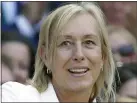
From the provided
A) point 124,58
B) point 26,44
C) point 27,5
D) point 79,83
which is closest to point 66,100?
point 79,83

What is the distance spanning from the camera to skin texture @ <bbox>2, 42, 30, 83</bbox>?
3857mm

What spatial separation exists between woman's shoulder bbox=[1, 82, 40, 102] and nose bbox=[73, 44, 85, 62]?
294 mm

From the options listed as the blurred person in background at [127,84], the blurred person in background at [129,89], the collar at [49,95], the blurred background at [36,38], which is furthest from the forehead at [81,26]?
the blurred person in background at [129,89]

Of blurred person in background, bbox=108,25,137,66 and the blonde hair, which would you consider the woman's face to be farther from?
blurred person in background, bbox=108,25,137,66

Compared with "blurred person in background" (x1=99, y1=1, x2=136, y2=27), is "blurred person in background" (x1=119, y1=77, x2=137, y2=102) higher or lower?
lower

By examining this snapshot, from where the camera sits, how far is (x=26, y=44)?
13.8ft

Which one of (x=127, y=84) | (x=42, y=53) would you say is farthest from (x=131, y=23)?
(x=42, y=53)

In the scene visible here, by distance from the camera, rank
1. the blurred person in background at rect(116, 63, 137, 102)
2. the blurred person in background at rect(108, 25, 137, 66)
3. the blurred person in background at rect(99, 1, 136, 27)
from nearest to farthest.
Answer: the blurred person in background at rect(116, 63, 137, 102) → the blurred person in background at rect(108, 25, 137, 66) → the blurred person in background at rect(99, 1, 136, 27)

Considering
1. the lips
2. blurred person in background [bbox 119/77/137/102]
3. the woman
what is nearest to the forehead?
the woman

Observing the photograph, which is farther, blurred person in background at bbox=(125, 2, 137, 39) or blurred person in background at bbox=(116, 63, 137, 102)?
blurred person in background at bbox=(125, 2, 137, 39)

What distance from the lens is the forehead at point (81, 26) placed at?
8.38ft

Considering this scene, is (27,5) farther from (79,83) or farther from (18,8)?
(79,83)

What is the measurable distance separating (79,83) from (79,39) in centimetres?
24

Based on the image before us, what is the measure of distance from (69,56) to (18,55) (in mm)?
1520
